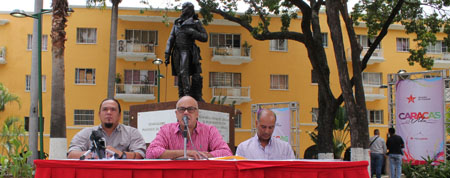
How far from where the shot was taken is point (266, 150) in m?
5.07

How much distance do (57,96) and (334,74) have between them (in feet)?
72.5

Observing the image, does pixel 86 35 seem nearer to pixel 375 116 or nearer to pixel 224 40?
pixel 224 40

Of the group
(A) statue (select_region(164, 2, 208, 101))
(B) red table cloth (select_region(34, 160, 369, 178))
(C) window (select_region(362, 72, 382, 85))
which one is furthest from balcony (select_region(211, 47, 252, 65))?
(B) red table cloth (select_region(34, 160, 369, 178))

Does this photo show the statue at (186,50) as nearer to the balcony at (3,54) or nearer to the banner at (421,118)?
the banner at (421,118)

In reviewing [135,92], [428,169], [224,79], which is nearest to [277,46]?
[224,79]

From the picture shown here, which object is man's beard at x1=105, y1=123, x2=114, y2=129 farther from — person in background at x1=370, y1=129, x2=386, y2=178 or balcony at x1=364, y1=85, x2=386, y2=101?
balcony at x1=364, y1=85, x2=386, y2=101

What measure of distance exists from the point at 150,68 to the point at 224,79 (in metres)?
5.17

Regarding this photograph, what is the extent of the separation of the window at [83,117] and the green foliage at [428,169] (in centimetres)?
2203

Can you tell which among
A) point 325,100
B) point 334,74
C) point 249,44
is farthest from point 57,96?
point 334,74

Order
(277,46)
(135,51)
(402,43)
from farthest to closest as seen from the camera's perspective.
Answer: (402,43), (277,46), (135,51)

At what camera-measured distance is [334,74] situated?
33750 mm

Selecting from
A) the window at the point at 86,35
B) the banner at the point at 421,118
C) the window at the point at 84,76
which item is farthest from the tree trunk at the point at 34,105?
the window at the point at 86,35

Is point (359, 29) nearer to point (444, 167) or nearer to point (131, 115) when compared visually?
point (444, 167)

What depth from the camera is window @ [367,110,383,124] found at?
110 ft
